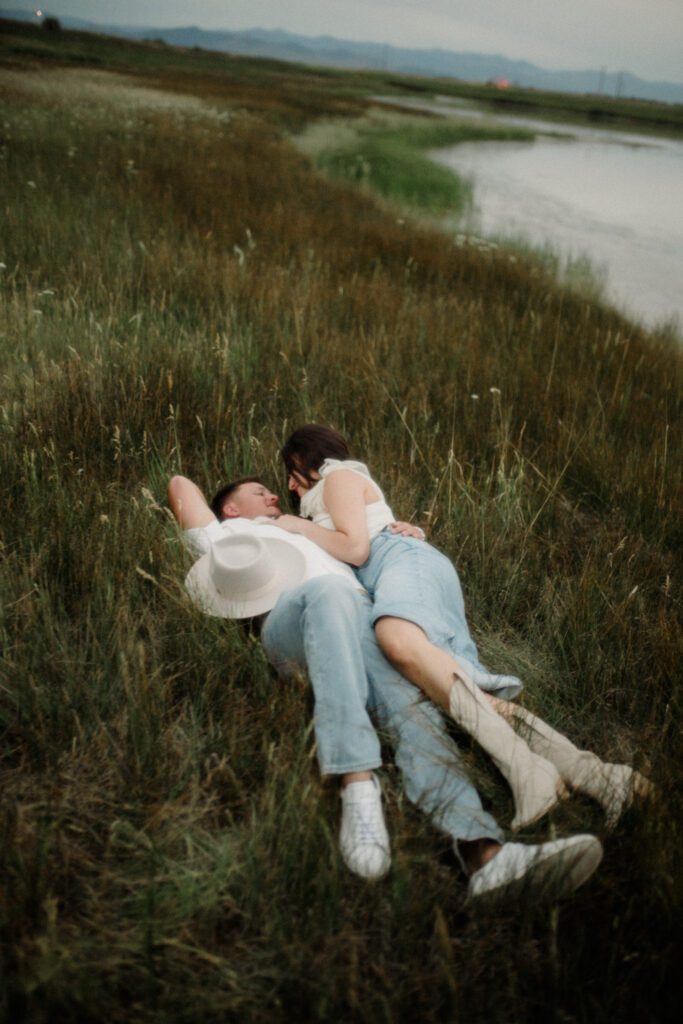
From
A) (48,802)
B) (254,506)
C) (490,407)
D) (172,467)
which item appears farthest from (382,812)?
(490,407)

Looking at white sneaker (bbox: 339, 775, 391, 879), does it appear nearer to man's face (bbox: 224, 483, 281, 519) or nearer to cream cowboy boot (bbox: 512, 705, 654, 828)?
cream cowboy boot (bbox: 512, 705, 654, 828)

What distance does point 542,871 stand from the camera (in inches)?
59.4

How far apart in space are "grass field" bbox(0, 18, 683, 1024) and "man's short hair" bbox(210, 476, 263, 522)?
271 millimetres

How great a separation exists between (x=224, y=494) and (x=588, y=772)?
1.76 meters

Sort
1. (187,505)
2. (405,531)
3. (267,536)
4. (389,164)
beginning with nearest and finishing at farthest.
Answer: (267,536), (405,531), (187,505), (389,164)

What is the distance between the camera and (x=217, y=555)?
2137mm

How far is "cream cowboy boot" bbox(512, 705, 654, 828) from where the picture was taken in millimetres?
1726

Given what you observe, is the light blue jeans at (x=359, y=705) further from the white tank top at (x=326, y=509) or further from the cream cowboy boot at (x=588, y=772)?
the white tank top at (x=326, y=509)

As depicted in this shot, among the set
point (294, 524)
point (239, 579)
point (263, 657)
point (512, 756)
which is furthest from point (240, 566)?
point (512, 756)

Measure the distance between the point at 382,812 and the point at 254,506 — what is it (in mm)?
1456

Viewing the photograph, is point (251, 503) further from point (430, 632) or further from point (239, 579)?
point (430, 632)

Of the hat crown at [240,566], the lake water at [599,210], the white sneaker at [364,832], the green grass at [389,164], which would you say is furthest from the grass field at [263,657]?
the green grass at [389,164]

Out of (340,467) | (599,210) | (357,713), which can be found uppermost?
(599,210)

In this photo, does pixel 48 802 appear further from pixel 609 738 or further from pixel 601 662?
pixel 601 662
